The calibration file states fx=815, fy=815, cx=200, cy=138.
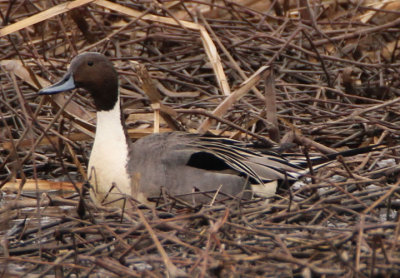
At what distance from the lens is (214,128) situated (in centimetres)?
532

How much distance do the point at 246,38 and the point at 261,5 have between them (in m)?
0.83

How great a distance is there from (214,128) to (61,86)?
4.84 feet

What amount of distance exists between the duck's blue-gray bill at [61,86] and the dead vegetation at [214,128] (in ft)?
0.62

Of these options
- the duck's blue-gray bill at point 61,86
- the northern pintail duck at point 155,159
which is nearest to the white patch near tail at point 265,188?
the northern pintail duck at point 155,159

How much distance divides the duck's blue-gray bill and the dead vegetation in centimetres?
19

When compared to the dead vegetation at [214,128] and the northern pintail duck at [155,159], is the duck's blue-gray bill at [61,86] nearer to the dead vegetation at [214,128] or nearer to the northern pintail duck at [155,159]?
the northern pintail duck at [155,159]

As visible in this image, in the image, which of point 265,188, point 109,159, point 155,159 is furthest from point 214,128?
point 109,159

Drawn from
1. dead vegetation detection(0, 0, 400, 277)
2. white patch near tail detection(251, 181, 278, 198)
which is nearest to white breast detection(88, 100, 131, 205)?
dead vegetation detection(0, 0, 400, 277)

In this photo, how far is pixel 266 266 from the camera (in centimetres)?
271

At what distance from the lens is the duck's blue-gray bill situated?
159 inches

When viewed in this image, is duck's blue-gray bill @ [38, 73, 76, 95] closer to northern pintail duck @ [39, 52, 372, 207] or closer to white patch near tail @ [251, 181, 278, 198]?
northern pintail duck @ [39, 52, 372, 207]

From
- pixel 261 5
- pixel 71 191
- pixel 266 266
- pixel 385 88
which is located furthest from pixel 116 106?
pixel 261 5

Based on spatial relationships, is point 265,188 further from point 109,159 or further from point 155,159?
point 109,159

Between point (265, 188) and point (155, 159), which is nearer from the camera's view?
point (155, 159)
